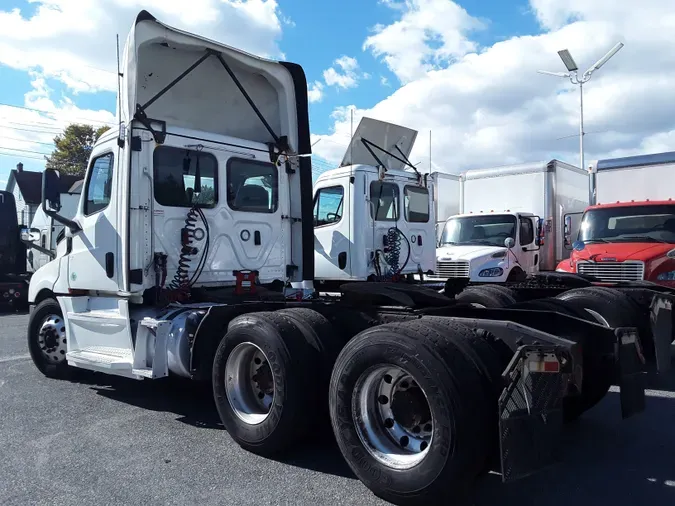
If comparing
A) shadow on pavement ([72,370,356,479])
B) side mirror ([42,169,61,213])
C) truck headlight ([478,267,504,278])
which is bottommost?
shadow on pavement ([72,370,356,479])

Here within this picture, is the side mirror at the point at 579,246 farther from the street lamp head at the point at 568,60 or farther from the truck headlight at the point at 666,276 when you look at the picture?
the street lamp head at the point at 568,60

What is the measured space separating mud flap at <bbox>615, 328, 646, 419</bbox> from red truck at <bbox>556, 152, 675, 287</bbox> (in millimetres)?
5152

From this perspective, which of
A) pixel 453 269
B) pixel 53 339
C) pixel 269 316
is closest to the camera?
Answer: pixel 269 316

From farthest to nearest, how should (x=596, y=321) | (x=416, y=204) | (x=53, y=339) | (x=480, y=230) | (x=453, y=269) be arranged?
(x=480, y=230), (x=453, y=269), (x=416, y=204), (x=53, y=339), (x=596, y=321)

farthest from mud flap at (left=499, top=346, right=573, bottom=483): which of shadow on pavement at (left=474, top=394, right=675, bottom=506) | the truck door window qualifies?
the truck door window

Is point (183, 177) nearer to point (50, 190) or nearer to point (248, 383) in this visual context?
point (50, 190)

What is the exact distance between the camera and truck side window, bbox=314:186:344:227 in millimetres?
9242

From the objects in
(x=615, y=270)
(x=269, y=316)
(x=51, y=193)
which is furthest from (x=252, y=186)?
(x=615, y=270)

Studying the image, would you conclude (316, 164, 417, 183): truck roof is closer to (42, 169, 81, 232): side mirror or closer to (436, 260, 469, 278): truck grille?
(436, 260, 469, 278): truck grille

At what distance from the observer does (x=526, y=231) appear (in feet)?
39.2

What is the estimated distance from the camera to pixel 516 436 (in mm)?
3127

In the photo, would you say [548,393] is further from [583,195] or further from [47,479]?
[583,195]

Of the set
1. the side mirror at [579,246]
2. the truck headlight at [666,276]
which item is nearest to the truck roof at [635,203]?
the side mirror at [579,246]

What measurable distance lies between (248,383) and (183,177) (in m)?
2.44
